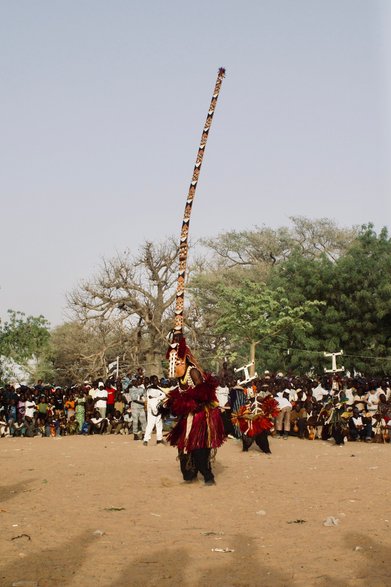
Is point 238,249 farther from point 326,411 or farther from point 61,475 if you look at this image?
point 61,475

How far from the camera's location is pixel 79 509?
34.3 feet

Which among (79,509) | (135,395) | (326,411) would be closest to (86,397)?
(135,395)

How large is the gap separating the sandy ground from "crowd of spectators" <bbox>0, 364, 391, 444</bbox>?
211 inches

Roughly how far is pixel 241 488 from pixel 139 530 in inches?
156

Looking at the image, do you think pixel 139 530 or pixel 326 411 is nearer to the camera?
pixel 139 530

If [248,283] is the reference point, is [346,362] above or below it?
below

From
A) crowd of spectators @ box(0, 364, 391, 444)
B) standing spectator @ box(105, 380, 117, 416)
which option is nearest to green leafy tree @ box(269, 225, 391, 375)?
crowd of spectators @ box(0, 364, 391, 444)

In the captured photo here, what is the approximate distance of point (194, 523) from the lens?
954 centimetres

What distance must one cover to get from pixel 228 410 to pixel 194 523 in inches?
473

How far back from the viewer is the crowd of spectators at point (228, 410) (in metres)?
22.7

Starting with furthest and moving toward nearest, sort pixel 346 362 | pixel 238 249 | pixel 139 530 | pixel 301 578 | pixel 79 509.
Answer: pixel 238 249 < pixel 346 362 < pixel 79 509 < pixel 139 530 < pixel 301 578

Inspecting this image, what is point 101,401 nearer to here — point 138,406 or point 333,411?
point 138,406

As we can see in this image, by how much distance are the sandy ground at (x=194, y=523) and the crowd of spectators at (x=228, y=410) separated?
211 inches

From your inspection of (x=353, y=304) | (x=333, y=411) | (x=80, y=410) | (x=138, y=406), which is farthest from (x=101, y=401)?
(x=353, y=304)
